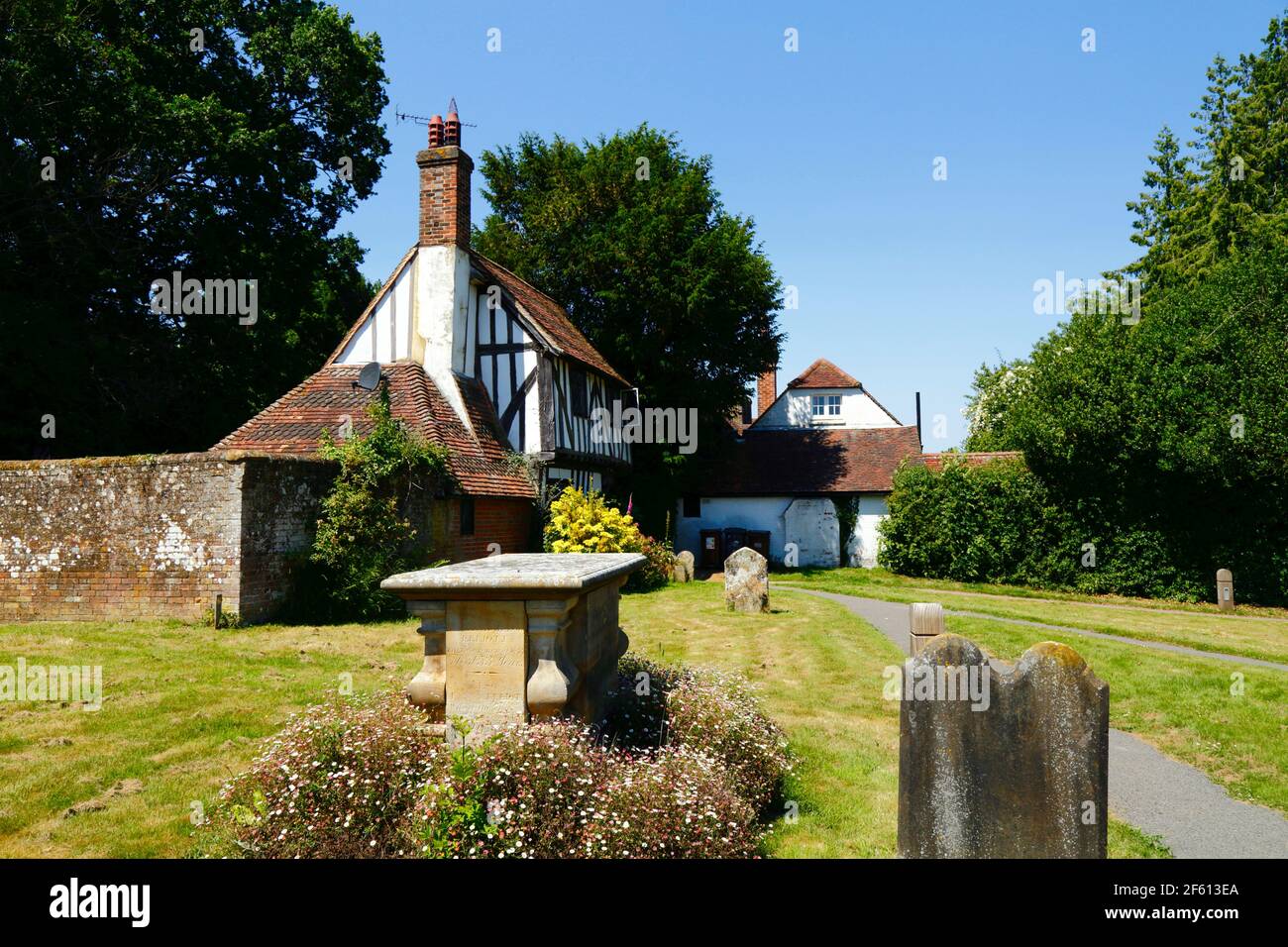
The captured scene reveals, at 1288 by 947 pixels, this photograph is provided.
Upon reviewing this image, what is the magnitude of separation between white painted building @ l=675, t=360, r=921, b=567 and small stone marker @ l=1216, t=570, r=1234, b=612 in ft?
33.5

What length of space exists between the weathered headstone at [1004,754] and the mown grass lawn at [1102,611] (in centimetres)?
1068

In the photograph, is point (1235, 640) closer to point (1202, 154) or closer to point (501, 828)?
point (501, 828)

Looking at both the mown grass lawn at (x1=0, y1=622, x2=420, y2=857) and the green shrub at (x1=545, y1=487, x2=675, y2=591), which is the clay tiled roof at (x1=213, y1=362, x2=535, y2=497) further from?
the mown grass lawn at (x1=0, y1=622, x2=420, y2=857)

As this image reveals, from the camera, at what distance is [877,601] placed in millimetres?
19109

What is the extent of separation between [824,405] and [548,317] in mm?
15581

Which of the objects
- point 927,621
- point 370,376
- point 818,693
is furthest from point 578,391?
point 927,621

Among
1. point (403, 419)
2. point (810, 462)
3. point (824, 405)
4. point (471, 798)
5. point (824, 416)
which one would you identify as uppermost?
point (824, 405)

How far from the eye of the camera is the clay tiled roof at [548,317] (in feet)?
65.7

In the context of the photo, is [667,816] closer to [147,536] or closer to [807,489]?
[147,536]

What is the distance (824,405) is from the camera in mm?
33656

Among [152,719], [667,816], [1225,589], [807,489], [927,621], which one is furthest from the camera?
[807,489]

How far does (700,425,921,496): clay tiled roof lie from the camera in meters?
29.3

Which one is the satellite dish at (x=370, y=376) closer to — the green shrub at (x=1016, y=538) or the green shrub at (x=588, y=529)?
the green shrub at (x=588, y=529)
